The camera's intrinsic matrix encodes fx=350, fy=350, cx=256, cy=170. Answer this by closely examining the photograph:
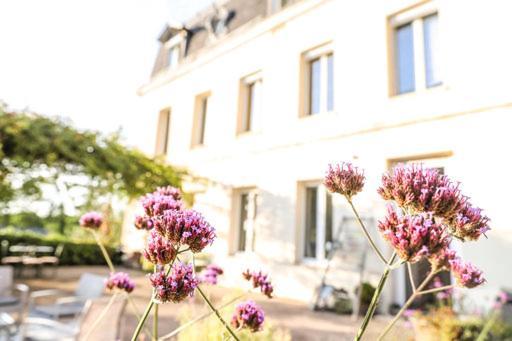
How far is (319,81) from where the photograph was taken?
28.0ft

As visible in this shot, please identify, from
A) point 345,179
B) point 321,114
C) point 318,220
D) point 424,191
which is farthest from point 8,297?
point 321,114

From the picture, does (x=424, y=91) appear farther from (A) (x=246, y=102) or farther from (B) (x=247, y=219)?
(B) (x=247, y=219)

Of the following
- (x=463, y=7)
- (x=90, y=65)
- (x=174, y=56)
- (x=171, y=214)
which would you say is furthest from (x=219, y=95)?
(x=171, y=214)

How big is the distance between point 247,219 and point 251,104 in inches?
129

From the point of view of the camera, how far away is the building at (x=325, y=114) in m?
5.51

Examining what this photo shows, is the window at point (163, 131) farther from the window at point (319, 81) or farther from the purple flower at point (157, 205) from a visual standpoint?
the purple flower at point (157, 205)

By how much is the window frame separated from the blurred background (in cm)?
5

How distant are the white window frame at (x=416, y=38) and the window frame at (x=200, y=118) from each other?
5.80 metres

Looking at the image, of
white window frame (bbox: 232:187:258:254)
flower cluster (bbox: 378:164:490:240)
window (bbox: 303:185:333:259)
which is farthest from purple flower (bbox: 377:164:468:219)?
white window frame (bbox: 232:187:258:254)

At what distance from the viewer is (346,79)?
7555 mm

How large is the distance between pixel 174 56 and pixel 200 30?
1.57 meters

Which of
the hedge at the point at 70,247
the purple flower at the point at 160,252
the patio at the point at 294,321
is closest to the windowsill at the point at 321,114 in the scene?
the patio at the point at 294,321

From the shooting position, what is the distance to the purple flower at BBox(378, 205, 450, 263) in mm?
780

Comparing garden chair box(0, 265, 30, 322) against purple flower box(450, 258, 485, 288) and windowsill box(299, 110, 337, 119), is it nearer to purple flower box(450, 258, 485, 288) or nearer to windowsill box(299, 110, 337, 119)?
purple flower box(450, 258, 485, 288)
